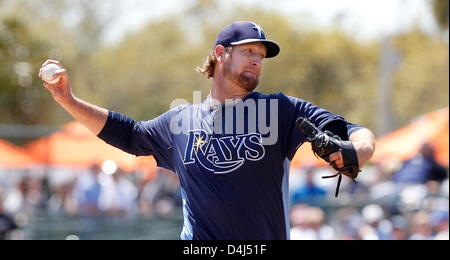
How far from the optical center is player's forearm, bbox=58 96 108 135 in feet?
13.9

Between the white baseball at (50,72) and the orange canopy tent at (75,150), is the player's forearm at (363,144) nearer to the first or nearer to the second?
the white baseball at (50,72)

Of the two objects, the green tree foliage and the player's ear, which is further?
the green tree foliage

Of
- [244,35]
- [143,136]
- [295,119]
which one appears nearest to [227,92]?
[244,35]

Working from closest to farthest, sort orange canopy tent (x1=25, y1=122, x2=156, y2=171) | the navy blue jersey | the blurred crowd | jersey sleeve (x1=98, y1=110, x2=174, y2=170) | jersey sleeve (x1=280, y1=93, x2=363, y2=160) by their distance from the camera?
jersey sleeve (x1=280, y1=93, x2=363, y2=160) → the navy blue jersey → jersey sleeve (x1=98, y1=110, x2=174, y2=170) → the blurred crowd → orange canopy tent (x1=25, y1=122, x2=156, y2=171)

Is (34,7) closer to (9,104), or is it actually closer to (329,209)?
(9,104)

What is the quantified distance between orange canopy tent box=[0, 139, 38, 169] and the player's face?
11.6m

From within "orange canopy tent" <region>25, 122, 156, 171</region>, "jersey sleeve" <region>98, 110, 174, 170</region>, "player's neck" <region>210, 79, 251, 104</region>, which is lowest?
"jersey sleeve" <region>98, 110, 174, 170</region>

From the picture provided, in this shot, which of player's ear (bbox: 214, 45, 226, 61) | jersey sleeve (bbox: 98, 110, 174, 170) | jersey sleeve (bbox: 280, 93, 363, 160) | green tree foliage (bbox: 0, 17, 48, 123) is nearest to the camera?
jersey sleeve (bbox: 280, 93, 363, 160)

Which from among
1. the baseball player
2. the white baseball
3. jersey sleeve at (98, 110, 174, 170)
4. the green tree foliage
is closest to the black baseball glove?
the baseball player

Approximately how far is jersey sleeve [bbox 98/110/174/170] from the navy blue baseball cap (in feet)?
1.95

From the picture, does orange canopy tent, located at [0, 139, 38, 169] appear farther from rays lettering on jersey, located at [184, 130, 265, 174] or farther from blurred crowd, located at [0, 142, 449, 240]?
rays lettering on jersey, located at [184, 130, 265, 174]

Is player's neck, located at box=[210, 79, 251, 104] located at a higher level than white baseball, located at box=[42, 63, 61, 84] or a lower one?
lower

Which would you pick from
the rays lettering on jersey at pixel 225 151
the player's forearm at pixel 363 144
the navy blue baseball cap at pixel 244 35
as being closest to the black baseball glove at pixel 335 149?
the player's forearm at pixel 363 144

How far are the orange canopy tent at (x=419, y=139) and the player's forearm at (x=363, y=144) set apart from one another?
8.00 m
